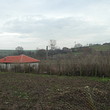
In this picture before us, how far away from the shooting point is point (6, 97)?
5.41 metres

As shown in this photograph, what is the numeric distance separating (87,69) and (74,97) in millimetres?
9700

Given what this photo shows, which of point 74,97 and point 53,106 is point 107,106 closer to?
point 74,97

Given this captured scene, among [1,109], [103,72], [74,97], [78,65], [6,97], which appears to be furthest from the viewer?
[78,65]

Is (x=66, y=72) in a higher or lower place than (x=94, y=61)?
lower

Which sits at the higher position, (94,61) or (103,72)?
(94,61)

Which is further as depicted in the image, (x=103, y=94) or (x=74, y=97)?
(x=103, y=94)

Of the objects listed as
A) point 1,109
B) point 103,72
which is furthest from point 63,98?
point 103,72

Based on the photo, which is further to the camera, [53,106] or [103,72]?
[103,72]

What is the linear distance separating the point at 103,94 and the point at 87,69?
901 cm

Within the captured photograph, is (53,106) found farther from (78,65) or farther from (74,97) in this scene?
(78,65)

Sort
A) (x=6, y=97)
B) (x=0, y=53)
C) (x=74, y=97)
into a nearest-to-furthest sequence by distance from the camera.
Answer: (x=74, y=97), (x=6, y=97), (x=0, y=53)

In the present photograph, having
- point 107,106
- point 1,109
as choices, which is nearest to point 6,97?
point 1,109

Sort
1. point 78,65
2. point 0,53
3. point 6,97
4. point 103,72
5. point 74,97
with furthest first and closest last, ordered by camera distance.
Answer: point 0,53, point 78,65, point 103,72, point 6,97, point 74,97

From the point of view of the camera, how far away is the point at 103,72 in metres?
13.7
